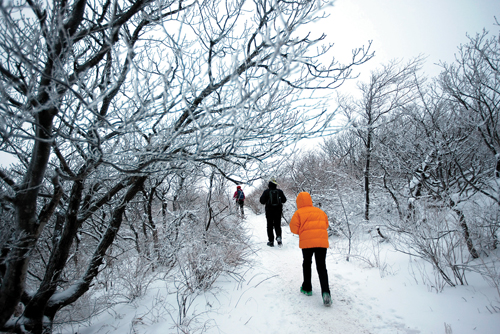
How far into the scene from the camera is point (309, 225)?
3033 mm

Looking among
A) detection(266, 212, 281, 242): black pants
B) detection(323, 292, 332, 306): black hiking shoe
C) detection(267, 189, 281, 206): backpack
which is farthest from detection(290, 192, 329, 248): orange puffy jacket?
detection(266, 212, 281, 242): black pants

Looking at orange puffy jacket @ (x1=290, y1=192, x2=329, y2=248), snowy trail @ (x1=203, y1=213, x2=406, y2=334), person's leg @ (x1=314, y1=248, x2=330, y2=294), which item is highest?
orange puffy jacket @ (x1=290, y1=192, x2=329, y2=248)

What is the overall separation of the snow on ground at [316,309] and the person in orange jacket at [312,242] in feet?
0.68

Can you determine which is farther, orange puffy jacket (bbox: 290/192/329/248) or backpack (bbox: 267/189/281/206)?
backpack (bbox: 267/189/281/206)

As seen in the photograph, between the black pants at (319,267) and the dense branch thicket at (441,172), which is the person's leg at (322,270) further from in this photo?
the dense branch thicket at (441,172)

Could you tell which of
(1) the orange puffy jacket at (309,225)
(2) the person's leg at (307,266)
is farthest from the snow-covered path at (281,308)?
(1) the orange puffy jacket at (309,225)

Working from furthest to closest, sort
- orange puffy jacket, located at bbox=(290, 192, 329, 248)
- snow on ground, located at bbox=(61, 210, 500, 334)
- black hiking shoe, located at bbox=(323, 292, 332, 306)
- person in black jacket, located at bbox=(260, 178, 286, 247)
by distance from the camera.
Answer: person in black jacket, located at bbox=(260, 178, 286, 247) < orange puffy jacket, located at bbox=(290, 192, 329, 248) < black hiking shoe, located at bbox=(323, 292, 332, 306) < snow on ground, located at bbox=(61, 210, 500, 334)

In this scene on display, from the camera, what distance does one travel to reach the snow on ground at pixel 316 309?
2.37 metres

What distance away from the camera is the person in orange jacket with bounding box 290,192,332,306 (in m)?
2.86

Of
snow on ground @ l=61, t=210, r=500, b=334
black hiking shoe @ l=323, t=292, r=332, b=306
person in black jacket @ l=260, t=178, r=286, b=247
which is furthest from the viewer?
person in black jacket @ l=260, t=178, r=286, b=247

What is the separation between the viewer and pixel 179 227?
15.9 ft

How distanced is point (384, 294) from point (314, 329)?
1.34 metres

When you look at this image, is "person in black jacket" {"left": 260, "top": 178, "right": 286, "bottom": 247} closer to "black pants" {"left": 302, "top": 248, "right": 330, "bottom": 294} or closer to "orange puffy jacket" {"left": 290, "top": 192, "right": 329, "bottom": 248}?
"orange puffy jacket" {"left": 290, "top": 192, "right": 329, "bottom": 248}

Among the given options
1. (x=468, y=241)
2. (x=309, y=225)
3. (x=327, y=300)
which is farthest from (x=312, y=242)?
(x=468, y=241)
